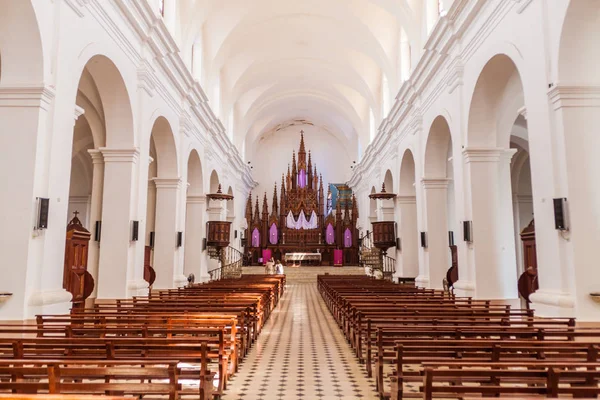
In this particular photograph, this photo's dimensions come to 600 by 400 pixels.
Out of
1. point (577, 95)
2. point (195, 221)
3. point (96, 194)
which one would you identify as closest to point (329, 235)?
point (195, 221)

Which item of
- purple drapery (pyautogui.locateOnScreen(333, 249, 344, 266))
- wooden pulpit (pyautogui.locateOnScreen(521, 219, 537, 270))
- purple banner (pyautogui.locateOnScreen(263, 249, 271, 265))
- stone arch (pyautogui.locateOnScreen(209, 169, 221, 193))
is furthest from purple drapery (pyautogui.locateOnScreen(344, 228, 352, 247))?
wooden pulpit (pyautogui.locateOnScreen(521, 219, 537, 270))

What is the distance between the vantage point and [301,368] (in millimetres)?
6051

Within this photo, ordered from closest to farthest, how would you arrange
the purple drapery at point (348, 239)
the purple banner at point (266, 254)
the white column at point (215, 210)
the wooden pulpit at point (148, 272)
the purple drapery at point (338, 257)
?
the wooden pulpit at point (148, 272), the white column at point (215, 210), the purple drapery at point (338, 257), the purple banner at point (266, 254), the purple drapery at point (348, 239)

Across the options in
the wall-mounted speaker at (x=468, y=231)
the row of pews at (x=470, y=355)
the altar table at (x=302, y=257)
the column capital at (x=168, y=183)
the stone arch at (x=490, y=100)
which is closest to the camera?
the row of pews at (x=470, y=355)

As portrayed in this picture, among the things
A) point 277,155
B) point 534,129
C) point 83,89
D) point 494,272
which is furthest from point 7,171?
point 277,155

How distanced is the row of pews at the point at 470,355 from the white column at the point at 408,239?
794 centimetres

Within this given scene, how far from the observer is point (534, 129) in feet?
23.2

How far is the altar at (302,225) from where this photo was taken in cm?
2966

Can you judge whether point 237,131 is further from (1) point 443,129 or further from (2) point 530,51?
(2) point 530,51

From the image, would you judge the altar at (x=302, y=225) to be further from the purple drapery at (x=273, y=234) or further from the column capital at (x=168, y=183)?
the column capital at (x=168, y=183)

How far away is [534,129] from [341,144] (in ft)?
87.8

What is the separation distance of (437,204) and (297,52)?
11081 millimetres

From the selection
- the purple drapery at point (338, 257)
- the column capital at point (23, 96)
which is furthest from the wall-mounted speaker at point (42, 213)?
the purple drapery at point (338, 257)

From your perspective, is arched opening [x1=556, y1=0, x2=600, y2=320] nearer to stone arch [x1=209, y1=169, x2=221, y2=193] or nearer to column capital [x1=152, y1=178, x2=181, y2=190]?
column capital [x1=152, y1=178, x2=181, y2=190]
